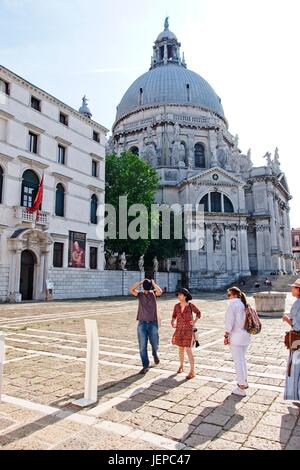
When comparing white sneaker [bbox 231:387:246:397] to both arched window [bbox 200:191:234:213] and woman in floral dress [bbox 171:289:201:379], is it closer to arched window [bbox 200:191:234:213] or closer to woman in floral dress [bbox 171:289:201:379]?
woman in floral dress [bbox 171:289:201:379]

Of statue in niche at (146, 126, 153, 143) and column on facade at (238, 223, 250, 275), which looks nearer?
column on facade at (238, 223, 250, 275)

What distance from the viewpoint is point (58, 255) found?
24.6m

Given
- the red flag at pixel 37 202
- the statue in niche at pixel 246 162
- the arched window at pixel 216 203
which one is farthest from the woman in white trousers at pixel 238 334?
the statue in niche at pixel 246 162

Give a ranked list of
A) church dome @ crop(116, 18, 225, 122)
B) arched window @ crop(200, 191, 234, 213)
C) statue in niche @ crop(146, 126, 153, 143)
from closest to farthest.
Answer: arched window @ crop(200, 191, 234, 213) → statue in niche @ crop(146, 126, 153, 143) → church dome @ crop(116, 18, 225, 122)

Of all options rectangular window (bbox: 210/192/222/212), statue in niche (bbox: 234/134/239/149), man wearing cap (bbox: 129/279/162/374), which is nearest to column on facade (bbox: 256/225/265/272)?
rectangular window (bbox: 210/192/222/212)

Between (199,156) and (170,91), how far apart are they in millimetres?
13364

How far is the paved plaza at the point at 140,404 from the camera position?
141 inches

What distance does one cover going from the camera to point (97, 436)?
364 cm

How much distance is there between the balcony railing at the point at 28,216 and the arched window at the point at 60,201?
1733 millimetres

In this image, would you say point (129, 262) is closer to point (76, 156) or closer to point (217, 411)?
point (76, 156)

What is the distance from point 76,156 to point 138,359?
2219 centimetres

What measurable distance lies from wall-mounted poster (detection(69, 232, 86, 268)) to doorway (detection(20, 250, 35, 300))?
3.18 metres

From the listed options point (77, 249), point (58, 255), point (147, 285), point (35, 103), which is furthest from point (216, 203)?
point (147, 285)

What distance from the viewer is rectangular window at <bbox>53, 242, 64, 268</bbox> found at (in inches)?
955
